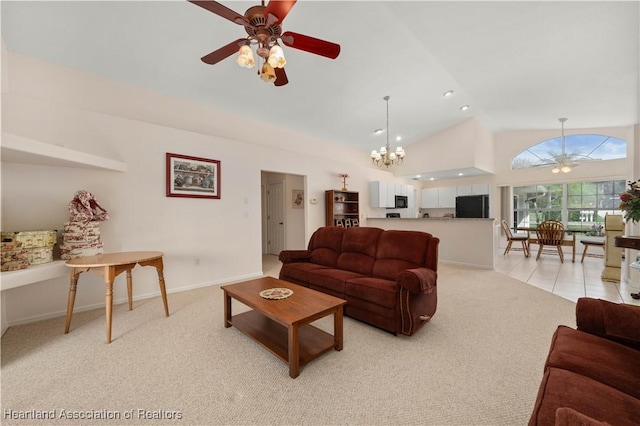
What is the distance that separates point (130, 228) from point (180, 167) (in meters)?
1.06

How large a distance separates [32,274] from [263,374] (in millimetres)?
2212

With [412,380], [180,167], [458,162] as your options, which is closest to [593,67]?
[458,162]

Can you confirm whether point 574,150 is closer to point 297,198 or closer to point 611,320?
point 297,198

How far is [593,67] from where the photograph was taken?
3.38 meters

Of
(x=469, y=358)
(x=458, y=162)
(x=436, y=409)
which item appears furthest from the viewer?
(x=458, y=162)

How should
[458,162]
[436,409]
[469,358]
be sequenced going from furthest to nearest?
[458,162] < [469,358] < [436,409]

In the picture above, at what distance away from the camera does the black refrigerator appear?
7211mm

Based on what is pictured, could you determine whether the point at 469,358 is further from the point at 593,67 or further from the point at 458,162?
the point at 458,162

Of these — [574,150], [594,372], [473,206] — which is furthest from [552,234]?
[594,372]

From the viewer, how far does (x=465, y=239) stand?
5.28m

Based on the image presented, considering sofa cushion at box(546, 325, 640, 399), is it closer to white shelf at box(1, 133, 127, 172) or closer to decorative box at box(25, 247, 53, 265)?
white shelf at box(1, 133, 127, 172)

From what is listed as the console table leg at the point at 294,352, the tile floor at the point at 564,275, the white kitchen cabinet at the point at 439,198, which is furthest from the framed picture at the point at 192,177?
the white kitchen cabinet at the point at 439,198

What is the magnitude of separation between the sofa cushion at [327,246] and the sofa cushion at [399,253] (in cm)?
63

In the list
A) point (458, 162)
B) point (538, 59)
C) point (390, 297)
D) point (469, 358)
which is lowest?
point (469, 358)
